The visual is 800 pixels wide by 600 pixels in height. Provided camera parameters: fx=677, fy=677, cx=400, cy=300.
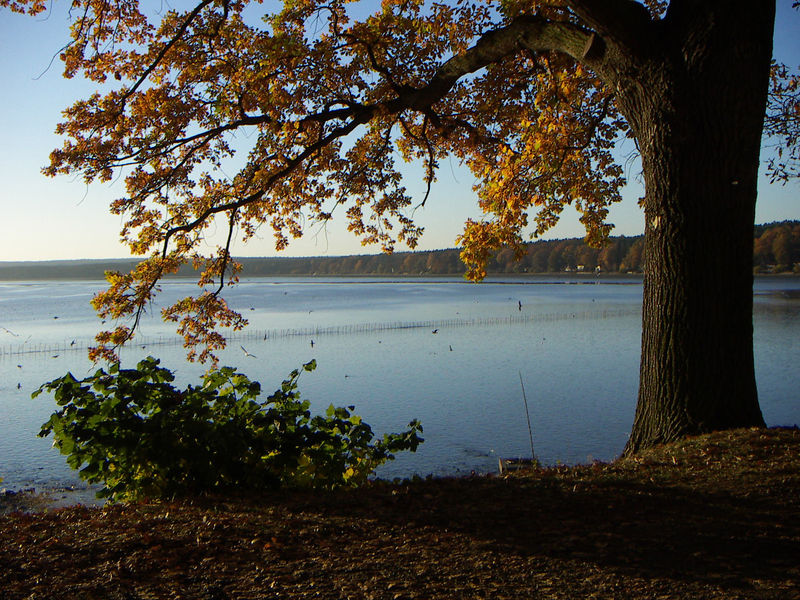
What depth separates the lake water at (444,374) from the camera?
17.7 meters

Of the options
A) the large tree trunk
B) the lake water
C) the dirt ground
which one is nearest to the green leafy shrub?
the dirt ground

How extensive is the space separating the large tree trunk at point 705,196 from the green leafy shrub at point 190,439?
2847mm

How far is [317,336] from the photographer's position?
44.5m

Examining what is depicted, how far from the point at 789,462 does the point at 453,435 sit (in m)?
13.5

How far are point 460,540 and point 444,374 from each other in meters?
25.0

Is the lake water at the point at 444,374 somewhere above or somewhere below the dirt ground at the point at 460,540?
below

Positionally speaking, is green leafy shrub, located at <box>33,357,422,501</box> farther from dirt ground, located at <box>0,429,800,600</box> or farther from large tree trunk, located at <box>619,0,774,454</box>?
large tree trunk, located at <box>619,0,774,454</box>

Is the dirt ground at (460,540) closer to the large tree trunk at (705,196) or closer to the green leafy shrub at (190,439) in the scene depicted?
the green leafy shrub at (190,439)

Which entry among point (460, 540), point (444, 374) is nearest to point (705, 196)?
point (460, 540)

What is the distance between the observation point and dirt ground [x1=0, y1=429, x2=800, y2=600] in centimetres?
384

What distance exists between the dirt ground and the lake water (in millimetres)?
9291

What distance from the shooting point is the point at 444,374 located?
29.4m

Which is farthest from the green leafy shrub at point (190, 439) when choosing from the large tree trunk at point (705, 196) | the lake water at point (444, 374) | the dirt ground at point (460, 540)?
the lake water at point (444, 374)

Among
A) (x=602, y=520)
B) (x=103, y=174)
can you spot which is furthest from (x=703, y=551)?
(x=103, y=174)
